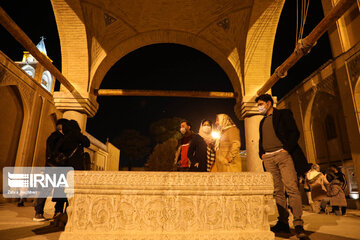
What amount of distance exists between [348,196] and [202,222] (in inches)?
388

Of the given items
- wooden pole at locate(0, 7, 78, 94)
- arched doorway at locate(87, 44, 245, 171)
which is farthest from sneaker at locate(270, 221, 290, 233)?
arched doorway at locate(87, 44, 245, 171)

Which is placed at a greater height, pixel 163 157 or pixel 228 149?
pixel 163 157

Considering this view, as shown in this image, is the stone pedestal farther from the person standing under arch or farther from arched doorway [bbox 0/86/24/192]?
arched doorway [bbox 0/86/24/192]

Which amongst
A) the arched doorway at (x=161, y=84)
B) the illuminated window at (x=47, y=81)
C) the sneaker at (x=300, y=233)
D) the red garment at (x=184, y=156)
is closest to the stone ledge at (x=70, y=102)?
the red garment at (x=184, y=156)

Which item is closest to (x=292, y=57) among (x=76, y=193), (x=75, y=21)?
(x=76, y=193)

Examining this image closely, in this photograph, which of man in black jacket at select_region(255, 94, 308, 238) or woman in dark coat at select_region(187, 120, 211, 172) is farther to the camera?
woman in dark coat at select_region(187, 120, 211, 172)

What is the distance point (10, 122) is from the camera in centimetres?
970

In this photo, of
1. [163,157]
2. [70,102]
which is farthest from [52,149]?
[163,157]

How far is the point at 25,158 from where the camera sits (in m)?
10.0

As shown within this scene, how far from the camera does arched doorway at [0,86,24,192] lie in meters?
9.27

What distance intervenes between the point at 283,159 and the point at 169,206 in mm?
1362

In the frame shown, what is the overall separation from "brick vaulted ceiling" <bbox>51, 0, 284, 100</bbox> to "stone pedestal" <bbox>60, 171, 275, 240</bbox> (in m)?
3.99

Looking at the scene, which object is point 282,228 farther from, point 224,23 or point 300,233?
point 224,23

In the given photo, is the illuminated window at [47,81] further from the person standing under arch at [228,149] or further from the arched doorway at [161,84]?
the person standing under arch at [228,149]
